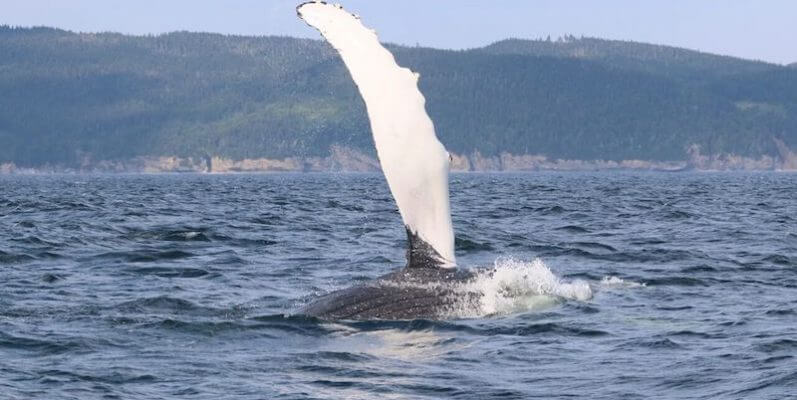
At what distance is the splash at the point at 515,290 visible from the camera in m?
13.1

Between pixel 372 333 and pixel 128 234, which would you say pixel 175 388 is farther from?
pixel 128 234

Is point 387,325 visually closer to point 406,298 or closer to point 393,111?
point 406,298

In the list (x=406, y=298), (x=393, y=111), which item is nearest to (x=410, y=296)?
(x=406, y=298)

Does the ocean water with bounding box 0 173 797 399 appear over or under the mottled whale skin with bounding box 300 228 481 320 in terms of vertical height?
under

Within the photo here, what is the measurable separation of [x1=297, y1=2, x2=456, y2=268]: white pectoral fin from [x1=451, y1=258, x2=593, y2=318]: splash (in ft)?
6.32

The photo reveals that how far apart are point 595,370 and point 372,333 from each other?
209 cm

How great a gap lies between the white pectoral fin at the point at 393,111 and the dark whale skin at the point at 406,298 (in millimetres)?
1185

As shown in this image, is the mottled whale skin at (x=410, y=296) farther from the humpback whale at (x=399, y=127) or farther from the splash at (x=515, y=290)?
the humpback whale at (x=399, y=127)

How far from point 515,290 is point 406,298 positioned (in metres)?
2.05

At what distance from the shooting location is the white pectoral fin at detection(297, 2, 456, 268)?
10.9 meters

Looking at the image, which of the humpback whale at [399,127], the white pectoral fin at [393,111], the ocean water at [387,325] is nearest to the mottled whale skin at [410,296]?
the ocean water at [387,325]

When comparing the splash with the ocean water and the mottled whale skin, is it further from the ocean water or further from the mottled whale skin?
the mottled whale skin

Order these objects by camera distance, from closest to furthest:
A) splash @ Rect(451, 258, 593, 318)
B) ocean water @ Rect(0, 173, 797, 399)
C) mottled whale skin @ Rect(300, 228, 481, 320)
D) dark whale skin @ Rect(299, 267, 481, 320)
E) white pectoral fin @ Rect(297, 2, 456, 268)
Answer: ocean water @ Rect(0, 173, 797, 399) → white pectoral fin @ Rect(297, 2, 456, 268) → mottled whale skin @ Rect(300, 228, 481, 320) → dark whale skin @ Rect(299, 267, 481, 320) → splash @ Rect(451, 258, 593, 318)

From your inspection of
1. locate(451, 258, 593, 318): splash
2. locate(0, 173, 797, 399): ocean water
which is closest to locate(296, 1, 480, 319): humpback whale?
locate(0, 173, 797, 399): ocean water
